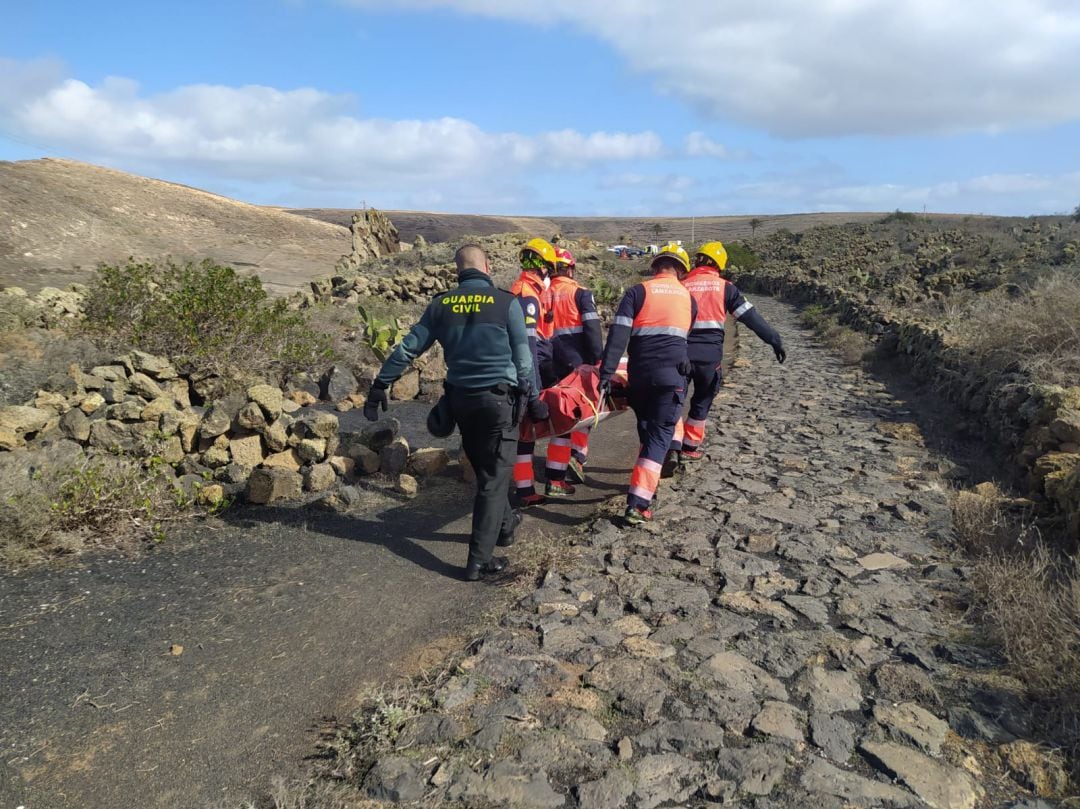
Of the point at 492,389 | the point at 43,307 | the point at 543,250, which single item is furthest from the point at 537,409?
the point at 43,307

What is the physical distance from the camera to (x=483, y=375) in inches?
177

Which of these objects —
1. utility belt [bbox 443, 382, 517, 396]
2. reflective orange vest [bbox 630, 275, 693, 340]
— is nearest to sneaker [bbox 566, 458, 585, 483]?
A: reflective orange vest [bbox 630, 275, 693, 340]

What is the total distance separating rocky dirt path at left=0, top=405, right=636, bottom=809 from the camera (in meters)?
2.88

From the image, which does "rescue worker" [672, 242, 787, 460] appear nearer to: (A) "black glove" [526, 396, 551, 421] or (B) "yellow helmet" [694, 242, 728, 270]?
(B) "yellow helmet" [694, 242, 728, 270]

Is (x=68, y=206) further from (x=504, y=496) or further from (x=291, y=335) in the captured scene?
(x=504, y=496)

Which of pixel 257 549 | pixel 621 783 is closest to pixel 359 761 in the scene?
pixel 621 783

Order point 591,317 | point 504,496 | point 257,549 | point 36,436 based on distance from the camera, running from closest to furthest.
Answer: point 504,496, point 257,549, point 36,436, point 591,317

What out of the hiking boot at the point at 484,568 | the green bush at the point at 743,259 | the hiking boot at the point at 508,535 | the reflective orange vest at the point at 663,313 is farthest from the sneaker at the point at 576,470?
the green bush at the point at 743,259

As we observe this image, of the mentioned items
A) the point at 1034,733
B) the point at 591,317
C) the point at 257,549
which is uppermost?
the point at 591,317

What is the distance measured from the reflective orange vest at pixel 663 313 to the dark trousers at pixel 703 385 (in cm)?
128

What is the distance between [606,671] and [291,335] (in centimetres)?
784

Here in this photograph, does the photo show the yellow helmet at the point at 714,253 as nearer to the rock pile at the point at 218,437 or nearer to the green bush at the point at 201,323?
the rock pile at the point at 218,437

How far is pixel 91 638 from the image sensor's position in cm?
381

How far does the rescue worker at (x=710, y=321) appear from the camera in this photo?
21.8 ft
